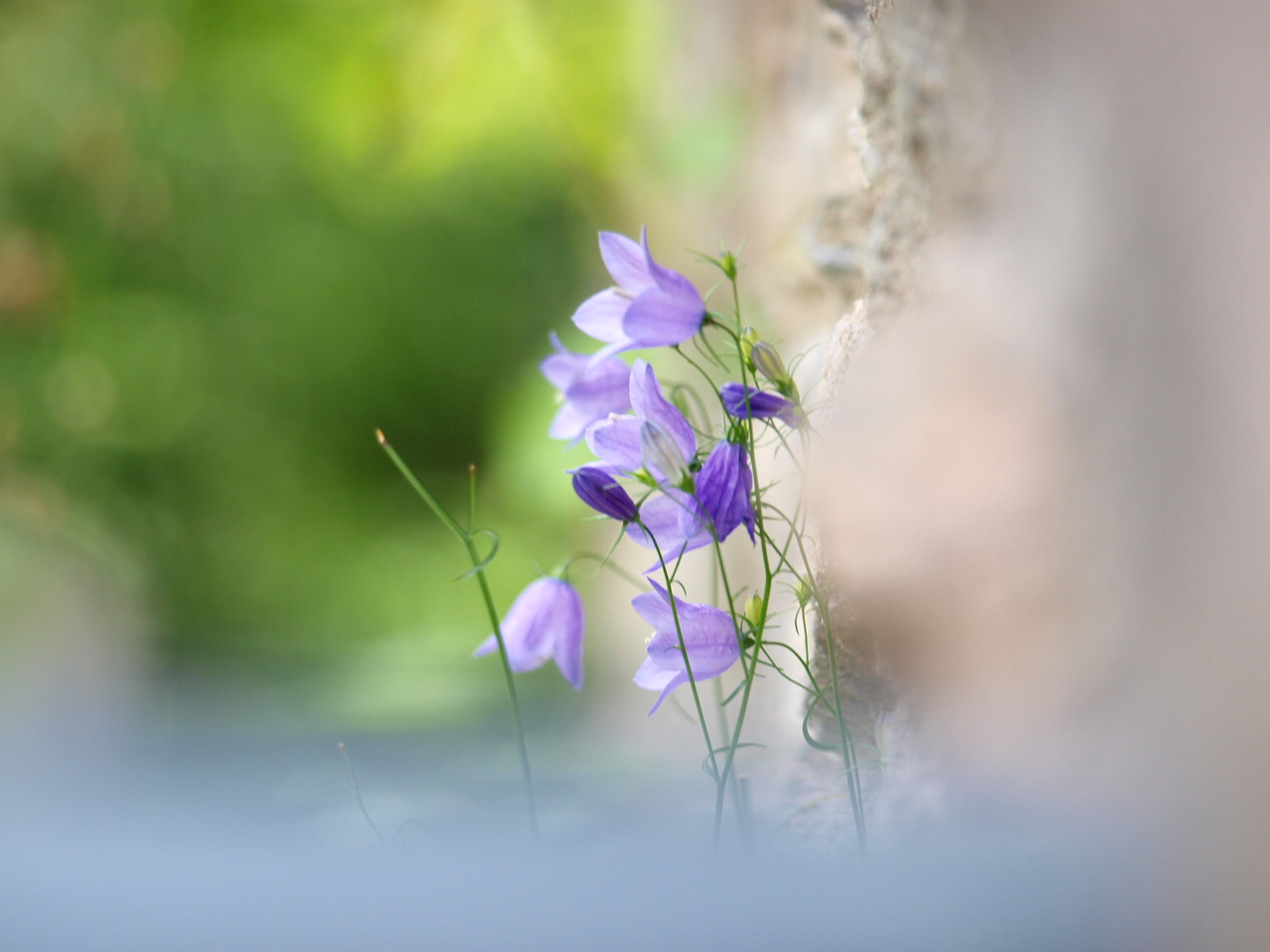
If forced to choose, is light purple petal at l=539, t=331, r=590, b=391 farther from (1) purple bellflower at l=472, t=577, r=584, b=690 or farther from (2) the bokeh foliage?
(2) the bokeh foliage

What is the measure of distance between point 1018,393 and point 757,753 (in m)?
0.31

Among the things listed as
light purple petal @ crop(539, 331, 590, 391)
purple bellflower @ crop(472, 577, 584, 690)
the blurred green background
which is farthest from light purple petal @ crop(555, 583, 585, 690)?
the blurred green background

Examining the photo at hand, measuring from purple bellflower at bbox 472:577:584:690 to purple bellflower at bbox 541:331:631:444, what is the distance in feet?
0.26

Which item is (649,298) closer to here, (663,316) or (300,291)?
(663,316)

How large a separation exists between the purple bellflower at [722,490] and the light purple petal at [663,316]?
5 centimetres

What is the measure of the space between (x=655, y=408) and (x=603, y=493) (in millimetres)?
37

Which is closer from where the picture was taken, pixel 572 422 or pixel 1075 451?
pixel 1075 451

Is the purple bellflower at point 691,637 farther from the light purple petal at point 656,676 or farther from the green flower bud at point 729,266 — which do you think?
the green flower bud at point 729,266

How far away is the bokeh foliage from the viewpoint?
1349mm

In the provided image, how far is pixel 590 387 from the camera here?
16.3 inches

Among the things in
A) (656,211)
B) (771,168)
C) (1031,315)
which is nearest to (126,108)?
(656,211)

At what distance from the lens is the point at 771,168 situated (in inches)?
35.7

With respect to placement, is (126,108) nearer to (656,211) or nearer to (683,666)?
(656,211)

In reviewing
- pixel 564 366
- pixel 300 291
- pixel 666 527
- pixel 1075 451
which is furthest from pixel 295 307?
pixel 1075 451
